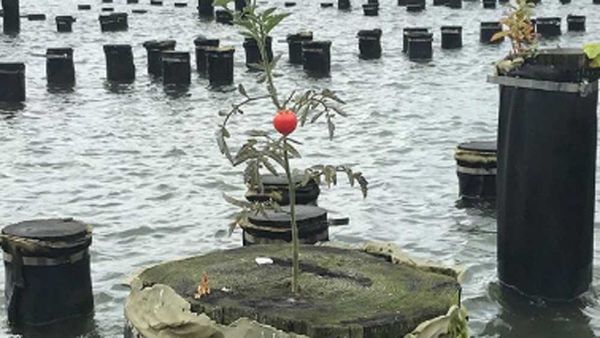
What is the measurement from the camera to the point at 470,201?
1055 centimetres

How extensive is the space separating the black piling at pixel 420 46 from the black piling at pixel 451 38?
72.7 inches

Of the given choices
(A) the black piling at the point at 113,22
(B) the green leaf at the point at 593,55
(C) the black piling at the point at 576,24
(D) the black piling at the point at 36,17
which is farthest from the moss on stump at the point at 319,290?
(D) the black piling at the point at 36,17

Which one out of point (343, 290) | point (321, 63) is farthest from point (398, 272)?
point (321, 63)

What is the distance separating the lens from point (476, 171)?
1027cm

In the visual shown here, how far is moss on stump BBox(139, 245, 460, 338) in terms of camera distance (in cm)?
474

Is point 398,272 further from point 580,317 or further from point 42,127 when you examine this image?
point 42,127

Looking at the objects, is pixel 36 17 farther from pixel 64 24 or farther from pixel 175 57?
pixel 175 57

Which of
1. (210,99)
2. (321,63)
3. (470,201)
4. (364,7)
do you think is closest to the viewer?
(470,201)

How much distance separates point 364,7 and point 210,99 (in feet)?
59.7

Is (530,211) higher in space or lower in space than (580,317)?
higher

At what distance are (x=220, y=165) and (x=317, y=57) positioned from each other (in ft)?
27.7

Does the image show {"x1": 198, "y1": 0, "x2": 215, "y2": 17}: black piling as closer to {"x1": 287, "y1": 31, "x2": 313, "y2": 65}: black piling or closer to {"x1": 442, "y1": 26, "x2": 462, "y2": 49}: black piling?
{"x1": 442, "y1": 26, "x2": 462, "y2": 49}: black piling

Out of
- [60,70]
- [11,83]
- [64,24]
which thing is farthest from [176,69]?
[64,24]

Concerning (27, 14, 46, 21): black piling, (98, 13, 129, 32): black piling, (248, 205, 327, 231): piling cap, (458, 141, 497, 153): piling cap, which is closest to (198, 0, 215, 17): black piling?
(98, 13, 129, 32): black piling
